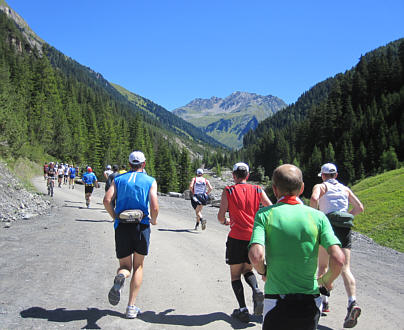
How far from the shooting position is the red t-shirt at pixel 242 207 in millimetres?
4707

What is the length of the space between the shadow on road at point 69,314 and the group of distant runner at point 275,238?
439 millimetres

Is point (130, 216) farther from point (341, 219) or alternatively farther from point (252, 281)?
point (341, 219)

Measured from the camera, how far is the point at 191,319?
15.0ft

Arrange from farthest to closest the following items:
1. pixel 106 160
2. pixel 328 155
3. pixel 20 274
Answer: pixel 328 155 → pixel 106 160 → pixel 20 274

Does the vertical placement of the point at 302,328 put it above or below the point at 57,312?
above

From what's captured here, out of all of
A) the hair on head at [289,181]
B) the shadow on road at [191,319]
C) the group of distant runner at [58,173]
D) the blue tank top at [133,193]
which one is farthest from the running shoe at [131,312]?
the group of distant runner at [58,173]

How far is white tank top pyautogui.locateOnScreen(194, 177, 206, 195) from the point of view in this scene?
A: 37.4ft

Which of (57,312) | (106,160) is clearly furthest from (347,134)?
(57,312)

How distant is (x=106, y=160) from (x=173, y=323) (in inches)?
2833

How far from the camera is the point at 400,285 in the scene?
22.4 ft

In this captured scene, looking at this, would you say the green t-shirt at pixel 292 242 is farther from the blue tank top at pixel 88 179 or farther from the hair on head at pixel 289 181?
the blue tank top at pixel 88 179

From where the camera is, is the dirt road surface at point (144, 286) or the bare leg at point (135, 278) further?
the bare leg at point (135, 278)

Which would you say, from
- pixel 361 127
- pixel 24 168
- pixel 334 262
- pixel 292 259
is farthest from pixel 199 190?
pixel 361 127

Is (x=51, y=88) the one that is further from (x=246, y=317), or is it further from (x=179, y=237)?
(x=246, y=317)
